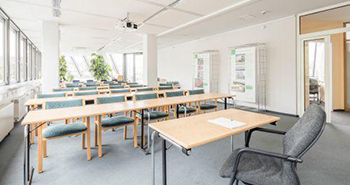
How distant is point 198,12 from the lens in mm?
4902

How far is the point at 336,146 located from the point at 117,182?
12.0 ft

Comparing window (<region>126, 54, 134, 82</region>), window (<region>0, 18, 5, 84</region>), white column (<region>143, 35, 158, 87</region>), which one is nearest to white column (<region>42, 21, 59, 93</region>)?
window (<region>0, 18, 5, 84</region>)

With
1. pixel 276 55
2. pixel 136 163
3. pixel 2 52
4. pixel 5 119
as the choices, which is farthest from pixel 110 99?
pixel 276 55

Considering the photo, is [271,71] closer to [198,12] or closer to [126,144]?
[198,12]

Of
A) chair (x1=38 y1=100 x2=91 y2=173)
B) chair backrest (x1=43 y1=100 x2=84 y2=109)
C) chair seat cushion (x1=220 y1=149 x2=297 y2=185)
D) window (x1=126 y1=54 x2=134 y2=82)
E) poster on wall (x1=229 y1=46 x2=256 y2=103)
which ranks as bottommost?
chair seat cushion (x1=220 y1=149 x2=297 y2=185)

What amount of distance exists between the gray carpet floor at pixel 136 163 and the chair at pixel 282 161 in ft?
2.41

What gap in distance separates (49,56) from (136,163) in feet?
15.5

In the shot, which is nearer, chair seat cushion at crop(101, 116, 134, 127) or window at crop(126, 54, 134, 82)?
chair seat cushion at crop(101, 116, 134, 127)

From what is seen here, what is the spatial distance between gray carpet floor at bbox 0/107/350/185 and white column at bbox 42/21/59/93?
2.29m

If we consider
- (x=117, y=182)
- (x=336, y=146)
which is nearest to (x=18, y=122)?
(x=117, y=182)

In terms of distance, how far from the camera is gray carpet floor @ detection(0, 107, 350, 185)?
2.18 metres

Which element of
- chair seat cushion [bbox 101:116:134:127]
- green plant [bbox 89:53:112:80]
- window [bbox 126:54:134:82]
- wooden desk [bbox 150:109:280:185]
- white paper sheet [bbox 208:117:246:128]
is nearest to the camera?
wooden desk [bbox 150:109:280:185]

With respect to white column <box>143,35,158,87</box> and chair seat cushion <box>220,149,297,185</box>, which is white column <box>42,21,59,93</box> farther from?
chair seat cushion <box>220,149,297,185</box>

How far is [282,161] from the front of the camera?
1.40 meters
